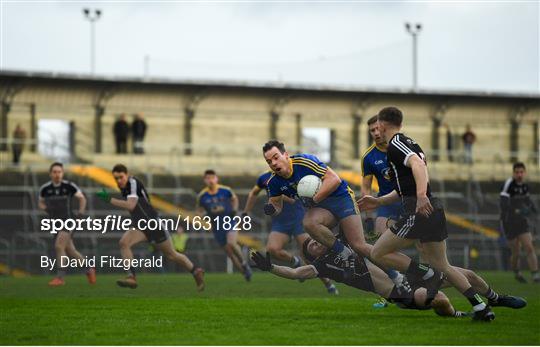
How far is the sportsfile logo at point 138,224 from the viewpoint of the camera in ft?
67.5

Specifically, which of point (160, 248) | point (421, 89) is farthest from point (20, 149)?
point (160, 248)

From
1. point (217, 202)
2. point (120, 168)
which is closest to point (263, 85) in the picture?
point (217, 202)

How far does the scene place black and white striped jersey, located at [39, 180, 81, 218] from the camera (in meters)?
23.8

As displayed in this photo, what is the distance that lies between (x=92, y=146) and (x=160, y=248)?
28680 millimetres

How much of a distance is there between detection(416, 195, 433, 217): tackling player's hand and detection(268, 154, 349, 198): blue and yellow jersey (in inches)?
95.5

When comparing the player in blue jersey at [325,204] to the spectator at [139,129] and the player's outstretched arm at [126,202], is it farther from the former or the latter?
the spectator at [139,129]

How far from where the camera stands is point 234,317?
15328 mm

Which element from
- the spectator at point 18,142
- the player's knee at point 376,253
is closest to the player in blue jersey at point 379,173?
the player's knee at point 376,253

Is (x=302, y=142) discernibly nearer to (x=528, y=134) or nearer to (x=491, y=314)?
(x=528, y=134)

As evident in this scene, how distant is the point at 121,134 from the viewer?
4581cm

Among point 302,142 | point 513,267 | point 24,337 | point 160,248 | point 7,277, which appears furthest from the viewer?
point 302,142

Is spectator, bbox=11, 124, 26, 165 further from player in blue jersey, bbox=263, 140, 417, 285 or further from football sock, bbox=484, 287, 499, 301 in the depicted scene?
football sock, bbox=484, 287, 499, 301

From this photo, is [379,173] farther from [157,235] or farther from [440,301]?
[157,235]

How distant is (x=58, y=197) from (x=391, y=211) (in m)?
8.83
